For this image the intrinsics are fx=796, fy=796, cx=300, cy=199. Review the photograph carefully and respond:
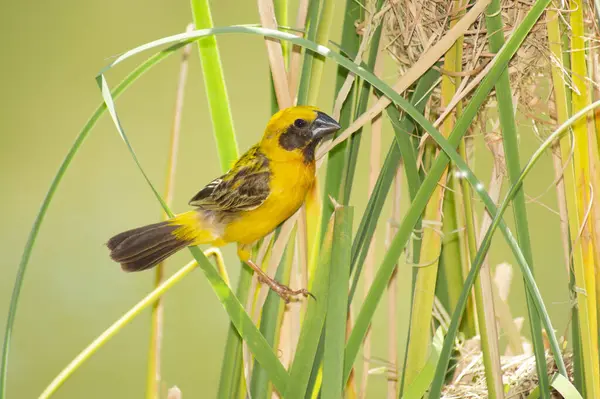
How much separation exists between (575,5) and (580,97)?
17 cm

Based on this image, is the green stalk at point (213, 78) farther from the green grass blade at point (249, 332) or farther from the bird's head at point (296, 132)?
the green grass blade at point (249, 332)

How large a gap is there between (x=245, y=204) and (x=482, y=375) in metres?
0.75

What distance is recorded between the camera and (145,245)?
1.74m

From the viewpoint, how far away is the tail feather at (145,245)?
1.72 metres

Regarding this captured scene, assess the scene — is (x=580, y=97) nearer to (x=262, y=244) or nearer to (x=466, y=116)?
(x=466, y=116)

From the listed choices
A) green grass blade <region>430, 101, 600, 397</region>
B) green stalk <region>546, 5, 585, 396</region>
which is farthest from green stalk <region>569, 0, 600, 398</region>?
green grass blade <region>430, 101, 600, 397</region>

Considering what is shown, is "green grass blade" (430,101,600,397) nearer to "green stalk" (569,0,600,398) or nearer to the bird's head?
"green stalk" (569,0,600,398)

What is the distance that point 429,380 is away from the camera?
1.46 meters

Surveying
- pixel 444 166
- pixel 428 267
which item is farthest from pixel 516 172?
pixel 428 267

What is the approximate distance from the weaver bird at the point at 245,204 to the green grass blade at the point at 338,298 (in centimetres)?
29

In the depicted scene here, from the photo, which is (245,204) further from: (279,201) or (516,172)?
(516,172)

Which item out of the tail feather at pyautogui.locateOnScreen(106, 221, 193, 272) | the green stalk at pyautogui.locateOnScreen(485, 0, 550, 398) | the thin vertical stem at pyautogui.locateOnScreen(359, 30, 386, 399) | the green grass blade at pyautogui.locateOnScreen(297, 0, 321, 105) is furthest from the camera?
the tail feather at pyautogui.locateOnScreen(106, 221, 193, 272)

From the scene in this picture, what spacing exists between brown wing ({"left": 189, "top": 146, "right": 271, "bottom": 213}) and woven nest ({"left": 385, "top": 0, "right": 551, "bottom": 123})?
38 centimetres

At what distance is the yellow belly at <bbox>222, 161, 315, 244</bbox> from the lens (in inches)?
64.4
